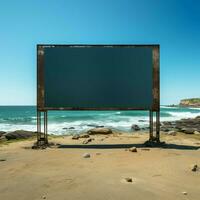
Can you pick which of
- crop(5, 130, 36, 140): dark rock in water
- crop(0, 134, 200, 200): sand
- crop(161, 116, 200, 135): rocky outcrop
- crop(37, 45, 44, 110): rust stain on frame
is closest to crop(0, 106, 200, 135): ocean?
crop(161, 116, 200, 135): rocky outcrop

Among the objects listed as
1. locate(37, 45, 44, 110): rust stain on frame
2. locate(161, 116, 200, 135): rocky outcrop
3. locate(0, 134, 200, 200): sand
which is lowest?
locate(161, 116, 200, 135): rocky outcrop

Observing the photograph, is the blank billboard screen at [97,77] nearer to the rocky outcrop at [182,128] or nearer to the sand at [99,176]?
the sand at [99,176]

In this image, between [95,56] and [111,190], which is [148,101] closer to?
[95,56]

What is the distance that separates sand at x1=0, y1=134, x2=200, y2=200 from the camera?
6.71 metres

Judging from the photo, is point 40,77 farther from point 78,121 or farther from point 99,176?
point 78,121

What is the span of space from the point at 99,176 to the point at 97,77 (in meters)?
8.02

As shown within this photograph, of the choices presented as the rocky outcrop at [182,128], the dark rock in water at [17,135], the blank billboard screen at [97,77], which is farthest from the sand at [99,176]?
the rocky outcrop at [182,128]

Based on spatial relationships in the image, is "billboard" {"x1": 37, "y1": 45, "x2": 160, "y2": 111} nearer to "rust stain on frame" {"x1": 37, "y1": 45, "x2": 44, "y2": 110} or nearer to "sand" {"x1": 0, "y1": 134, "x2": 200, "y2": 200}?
"rust stain on frame" {"x1": 37, "y1": 45, "x2": 44, "y2": 110}

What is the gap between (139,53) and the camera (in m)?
15.4

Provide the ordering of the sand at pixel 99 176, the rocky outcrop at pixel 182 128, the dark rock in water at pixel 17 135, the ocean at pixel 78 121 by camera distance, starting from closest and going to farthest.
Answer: the sand at pixel 99 176
the dark rock in water at pixel 17 135
the rocky outcrop at pixel 182 128
the ocean at pixel 78 121

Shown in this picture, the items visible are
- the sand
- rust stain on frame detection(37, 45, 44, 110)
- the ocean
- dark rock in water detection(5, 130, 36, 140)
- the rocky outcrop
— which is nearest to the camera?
the sand

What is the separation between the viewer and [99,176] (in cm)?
831

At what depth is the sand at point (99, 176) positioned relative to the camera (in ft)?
22.0

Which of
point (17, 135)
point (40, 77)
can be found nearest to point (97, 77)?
point (40, 77)
